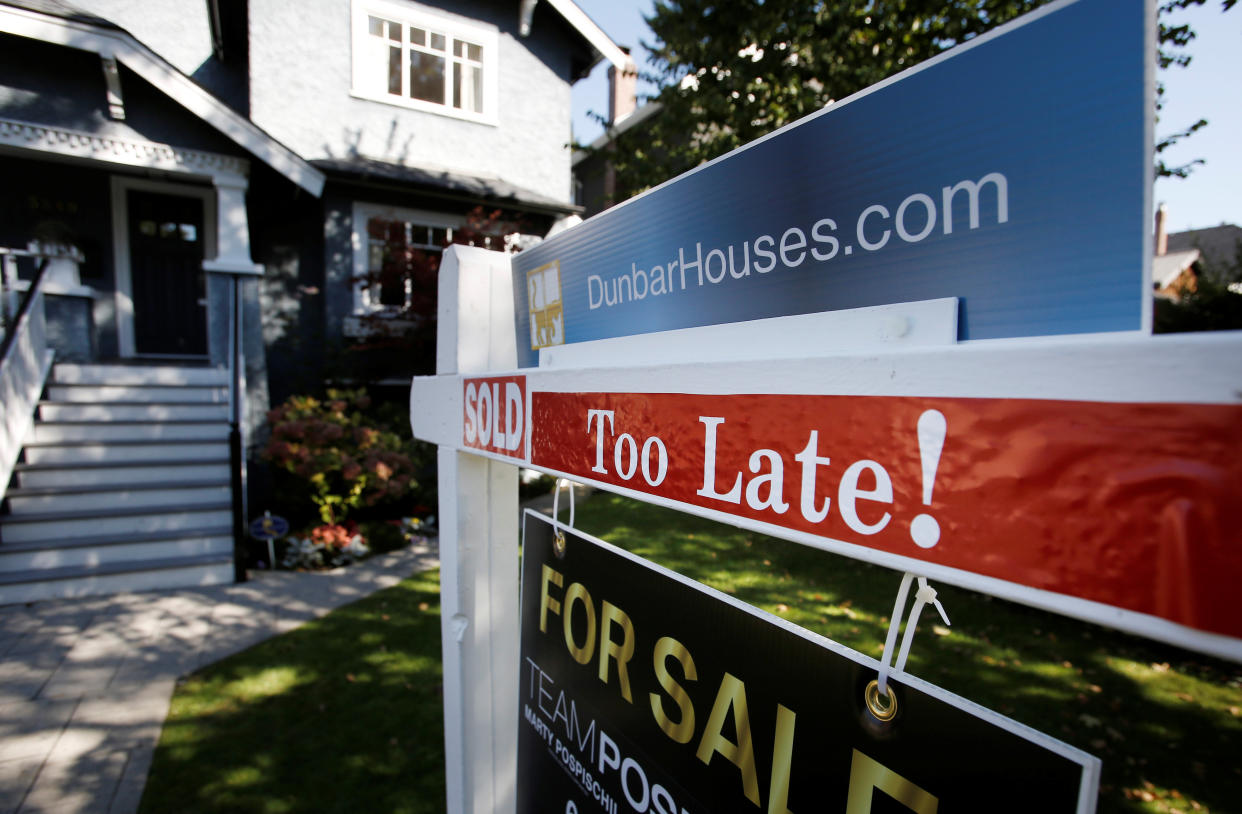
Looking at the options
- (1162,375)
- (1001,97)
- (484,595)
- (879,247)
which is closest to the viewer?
(1162,375)

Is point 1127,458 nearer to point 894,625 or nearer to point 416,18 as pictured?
point 894,625

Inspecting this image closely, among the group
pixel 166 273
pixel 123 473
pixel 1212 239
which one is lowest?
pixel 123 473

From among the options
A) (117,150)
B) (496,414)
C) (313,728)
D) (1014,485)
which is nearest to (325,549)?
(313,728)

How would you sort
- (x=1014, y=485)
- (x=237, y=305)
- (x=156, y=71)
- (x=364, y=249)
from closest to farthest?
1. (x=1014, y=485)
2. (x=156, y=71)
3. (x=237, y=305)
4. (x=364, y=249)

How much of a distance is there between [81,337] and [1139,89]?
9.58 meters

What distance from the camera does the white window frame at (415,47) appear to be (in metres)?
9.65

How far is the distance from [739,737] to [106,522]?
704 cm

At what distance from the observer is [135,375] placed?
721cm

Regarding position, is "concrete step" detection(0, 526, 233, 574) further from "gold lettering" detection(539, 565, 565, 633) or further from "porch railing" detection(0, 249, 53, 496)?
"gold lettering" detection(539, 565, 565, 633)

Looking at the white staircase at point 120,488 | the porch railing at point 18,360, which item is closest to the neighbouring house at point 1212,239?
the white staircase at point 120,488

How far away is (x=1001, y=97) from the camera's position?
0.58m

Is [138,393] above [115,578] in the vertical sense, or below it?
above

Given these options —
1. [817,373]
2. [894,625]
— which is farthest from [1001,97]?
[894,625]

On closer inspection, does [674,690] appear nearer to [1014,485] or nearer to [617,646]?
[617,646]
